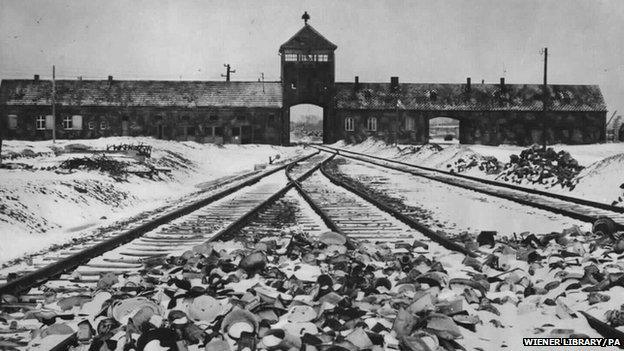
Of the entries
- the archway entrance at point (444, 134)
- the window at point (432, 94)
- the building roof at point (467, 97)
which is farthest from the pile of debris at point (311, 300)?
the archway entrance at point (444, 134)

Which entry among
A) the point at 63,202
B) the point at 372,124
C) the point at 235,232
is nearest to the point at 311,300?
the point at 235,232

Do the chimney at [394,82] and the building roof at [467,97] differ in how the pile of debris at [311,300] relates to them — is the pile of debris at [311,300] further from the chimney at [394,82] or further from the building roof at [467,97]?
the chimney at [394,82]

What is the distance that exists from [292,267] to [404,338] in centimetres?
235

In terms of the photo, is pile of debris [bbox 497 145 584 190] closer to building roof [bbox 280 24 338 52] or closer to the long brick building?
the long brick building

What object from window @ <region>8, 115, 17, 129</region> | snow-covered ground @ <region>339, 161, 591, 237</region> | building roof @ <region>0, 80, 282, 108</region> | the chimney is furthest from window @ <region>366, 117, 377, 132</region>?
snow-covered ground @ <region>339, 161, 591, 237</region>

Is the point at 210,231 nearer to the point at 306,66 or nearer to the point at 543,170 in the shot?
the point at 543,170

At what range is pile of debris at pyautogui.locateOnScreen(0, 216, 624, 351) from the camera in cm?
377

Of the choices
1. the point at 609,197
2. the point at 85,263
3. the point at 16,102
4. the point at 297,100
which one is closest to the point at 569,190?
the point at 609,197

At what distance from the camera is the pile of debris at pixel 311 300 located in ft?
12.4

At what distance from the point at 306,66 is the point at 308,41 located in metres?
2.39

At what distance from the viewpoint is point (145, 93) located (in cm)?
5525

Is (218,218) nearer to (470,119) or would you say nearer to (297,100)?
(297,100)

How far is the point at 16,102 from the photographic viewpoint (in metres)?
53.2

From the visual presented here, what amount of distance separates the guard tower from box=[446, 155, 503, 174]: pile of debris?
31.6 meters
